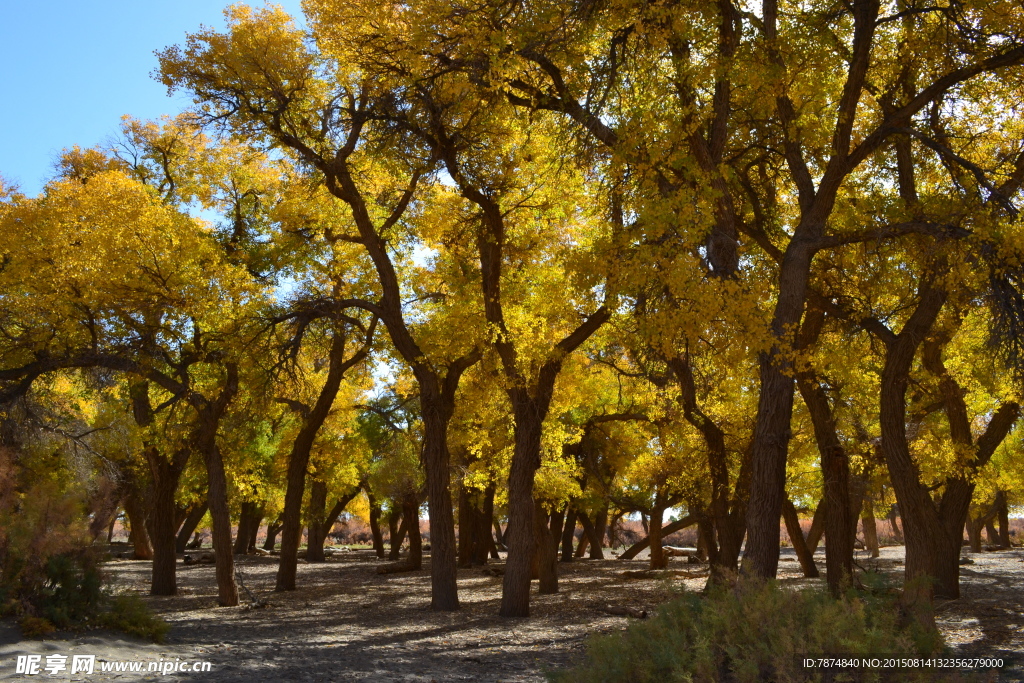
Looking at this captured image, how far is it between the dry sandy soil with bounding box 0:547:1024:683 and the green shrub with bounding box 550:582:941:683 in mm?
598

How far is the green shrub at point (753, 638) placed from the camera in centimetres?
483

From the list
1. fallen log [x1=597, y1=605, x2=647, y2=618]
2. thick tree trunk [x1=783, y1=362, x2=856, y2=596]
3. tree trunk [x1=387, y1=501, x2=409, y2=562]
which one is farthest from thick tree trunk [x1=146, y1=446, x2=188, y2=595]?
tree trunk [x1=387, y1=501, x2=409, y2=562]

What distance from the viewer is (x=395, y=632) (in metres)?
11.8

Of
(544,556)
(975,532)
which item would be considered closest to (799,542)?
(544,556)

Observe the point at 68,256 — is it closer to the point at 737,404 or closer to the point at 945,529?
the point at 737,404

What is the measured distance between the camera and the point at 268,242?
16.6m

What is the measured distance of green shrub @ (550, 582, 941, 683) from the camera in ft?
15.9

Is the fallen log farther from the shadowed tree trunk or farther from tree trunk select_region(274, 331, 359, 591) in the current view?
tree trunk select_region(274, 331, 359, 591)

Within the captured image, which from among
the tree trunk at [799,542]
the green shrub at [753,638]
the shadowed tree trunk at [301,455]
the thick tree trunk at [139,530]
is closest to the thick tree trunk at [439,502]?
the shadowed tree trunk at [301,455]

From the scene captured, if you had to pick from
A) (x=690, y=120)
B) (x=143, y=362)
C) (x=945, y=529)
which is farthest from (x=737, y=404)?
(x=143, y=362)

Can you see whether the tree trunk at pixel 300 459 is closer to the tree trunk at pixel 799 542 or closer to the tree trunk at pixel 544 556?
the tree trunk at pixel 544 556

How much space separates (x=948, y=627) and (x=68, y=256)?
14.1 m

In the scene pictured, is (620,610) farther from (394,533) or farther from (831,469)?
(394,533)

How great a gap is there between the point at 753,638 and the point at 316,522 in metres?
28.9
